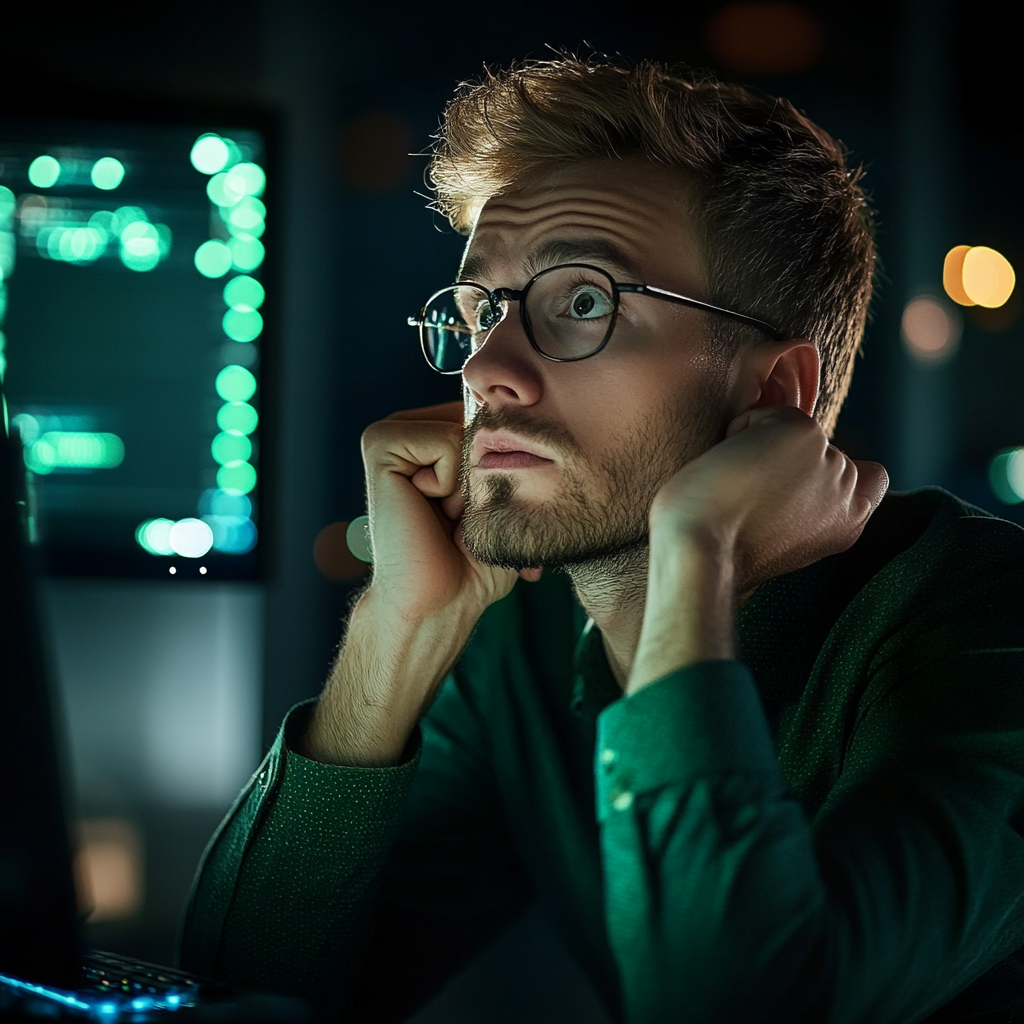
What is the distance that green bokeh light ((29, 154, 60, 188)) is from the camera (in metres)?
1.63

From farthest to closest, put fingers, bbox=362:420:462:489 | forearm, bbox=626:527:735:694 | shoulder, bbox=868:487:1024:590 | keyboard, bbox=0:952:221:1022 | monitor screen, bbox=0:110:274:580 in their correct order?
1. monitor screen, bbox=0:110:274:580
2. fingers, bbox=362:420:462:489
3. shoulder, bbox=868:487:1024:590
4. forearm, bbox=626:527:735:694
5. keyboard, bbox=0:952:221:1022

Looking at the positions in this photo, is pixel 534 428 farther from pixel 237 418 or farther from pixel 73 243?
pixel 73 243

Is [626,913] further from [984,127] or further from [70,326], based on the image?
[984,127]

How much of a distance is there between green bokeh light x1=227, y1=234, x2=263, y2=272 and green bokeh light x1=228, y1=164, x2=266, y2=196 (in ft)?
0.22

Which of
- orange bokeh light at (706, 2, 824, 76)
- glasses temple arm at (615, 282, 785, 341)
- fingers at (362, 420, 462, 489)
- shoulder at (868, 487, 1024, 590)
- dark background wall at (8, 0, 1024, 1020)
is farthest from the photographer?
orange bokeh light at (706, 2, 824, 76)

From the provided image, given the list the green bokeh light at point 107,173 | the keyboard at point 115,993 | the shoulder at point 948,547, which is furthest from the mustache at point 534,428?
the green bokeh light at point 107,173

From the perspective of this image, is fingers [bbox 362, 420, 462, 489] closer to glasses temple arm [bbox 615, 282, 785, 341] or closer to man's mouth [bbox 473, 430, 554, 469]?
man's mouth [bbox 473, 430, 554, 469]

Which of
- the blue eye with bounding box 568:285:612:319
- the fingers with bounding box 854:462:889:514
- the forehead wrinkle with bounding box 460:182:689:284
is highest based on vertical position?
the forehead wrinkle with bounding box 460:182:689:284

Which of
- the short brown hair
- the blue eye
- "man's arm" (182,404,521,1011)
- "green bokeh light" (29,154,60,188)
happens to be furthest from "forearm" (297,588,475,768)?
"green bokeh light" (29,154,60,188)

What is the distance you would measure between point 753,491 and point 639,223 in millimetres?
375

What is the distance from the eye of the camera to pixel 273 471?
1.69 meters

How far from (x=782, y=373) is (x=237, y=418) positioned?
894mm

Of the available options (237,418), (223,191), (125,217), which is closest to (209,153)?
(223,191)

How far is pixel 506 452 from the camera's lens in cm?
111
